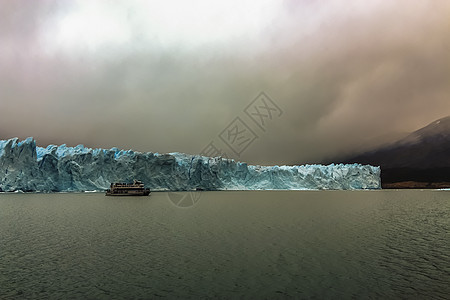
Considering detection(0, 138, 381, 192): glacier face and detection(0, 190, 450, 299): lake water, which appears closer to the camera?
detection(0, 190, 450, 299): lake water

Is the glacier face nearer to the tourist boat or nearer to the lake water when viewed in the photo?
the tourist boat

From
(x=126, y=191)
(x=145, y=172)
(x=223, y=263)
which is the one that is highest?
(x=145, y=172)

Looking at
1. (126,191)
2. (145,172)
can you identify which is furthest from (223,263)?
(145,172)

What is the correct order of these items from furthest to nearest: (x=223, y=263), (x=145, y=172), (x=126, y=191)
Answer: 1. (x=145, y=172)
2. (x=126, y=191)
3. (x=223, y=263)

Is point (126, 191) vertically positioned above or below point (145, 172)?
below

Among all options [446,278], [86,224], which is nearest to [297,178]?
[86,224]

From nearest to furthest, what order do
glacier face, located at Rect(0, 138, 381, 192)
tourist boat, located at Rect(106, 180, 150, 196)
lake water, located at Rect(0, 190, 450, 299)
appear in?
1. lake water, located at Rect(0, 190, 450, 299)
2. tourist boat, located at Rect(106, 180, 150, 196)
3. glacier face, located at Rect(0, 138, 381, 192)

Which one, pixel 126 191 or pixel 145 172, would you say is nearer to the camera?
pixel 126 191

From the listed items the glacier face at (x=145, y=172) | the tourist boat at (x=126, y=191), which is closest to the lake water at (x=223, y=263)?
the tourist boat at (x=126, y=191)

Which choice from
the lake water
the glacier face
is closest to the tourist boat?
Answer: the glacier face

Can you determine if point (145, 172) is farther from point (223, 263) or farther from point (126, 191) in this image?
point (223, 263)

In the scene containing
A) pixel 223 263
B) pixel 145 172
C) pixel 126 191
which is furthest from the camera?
pixel 145 172
